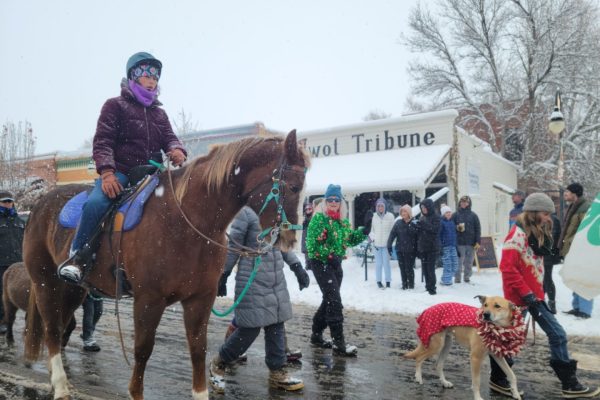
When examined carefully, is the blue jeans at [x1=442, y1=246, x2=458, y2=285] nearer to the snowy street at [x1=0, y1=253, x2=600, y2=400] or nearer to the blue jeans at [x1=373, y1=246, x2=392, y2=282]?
the blue jeans at [x1=373, y1=246, x2=392, y2=282]

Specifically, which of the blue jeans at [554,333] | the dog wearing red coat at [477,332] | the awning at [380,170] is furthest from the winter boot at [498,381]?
the awning at [380,170]

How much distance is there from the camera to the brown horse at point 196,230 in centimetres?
363

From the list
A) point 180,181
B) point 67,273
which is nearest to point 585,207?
point 180,181

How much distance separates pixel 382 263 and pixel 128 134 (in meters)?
9.28

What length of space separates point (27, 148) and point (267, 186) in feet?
96.9

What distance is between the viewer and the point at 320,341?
6926 mm

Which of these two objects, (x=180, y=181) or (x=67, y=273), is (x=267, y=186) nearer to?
(x=180, y=181)

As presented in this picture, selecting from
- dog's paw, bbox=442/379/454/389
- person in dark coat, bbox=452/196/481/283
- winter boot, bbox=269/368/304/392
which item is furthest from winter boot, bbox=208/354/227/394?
person in dark coat, bbox=452/196/481/283

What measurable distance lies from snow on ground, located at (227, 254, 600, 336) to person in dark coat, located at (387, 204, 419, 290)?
0.33 m

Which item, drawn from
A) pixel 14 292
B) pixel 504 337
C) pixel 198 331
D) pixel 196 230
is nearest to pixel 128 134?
pixel 196 230

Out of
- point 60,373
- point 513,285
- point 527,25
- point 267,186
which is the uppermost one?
point 527,25

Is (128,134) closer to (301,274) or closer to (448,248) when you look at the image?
(301,274)

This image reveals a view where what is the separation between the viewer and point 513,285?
493 centimetres

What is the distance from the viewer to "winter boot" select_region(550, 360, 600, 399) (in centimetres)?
484
